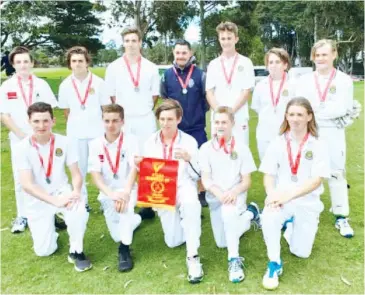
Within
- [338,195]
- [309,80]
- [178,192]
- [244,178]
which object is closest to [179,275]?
[178,192]

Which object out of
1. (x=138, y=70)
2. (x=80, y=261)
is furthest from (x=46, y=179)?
(x=138, y=70)

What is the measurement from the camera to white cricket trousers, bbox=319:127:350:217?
443cm

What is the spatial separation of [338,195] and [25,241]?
3398 mm

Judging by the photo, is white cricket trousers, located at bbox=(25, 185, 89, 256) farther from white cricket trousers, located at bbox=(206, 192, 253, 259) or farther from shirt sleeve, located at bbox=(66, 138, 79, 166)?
white cricket trousers, located at bbox=(206, 192, 253, 259)

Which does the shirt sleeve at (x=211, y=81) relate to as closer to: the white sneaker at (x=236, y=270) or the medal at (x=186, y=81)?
the medal at (x=186, y=81)

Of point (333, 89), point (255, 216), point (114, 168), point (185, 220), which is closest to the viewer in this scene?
point (185, 220)

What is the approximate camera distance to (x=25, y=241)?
452 cm

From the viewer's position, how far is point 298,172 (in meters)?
3.89

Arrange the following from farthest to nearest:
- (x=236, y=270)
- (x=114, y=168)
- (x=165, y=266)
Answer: (x=114, y=168), (x=165, y=266), (x=236, y=270)

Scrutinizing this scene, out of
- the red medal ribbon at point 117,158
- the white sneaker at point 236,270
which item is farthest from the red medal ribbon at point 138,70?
the white sneaker at point 236,270

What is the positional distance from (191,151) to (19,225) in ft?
7.31

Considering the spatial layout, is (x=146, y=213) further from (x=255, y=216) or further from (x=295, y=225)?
(x=295, y=225)

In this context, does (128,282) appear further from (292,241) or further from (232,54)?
(232,54)

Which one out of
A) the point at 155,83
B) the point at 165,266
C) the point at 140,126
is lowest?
the point at 165,266
